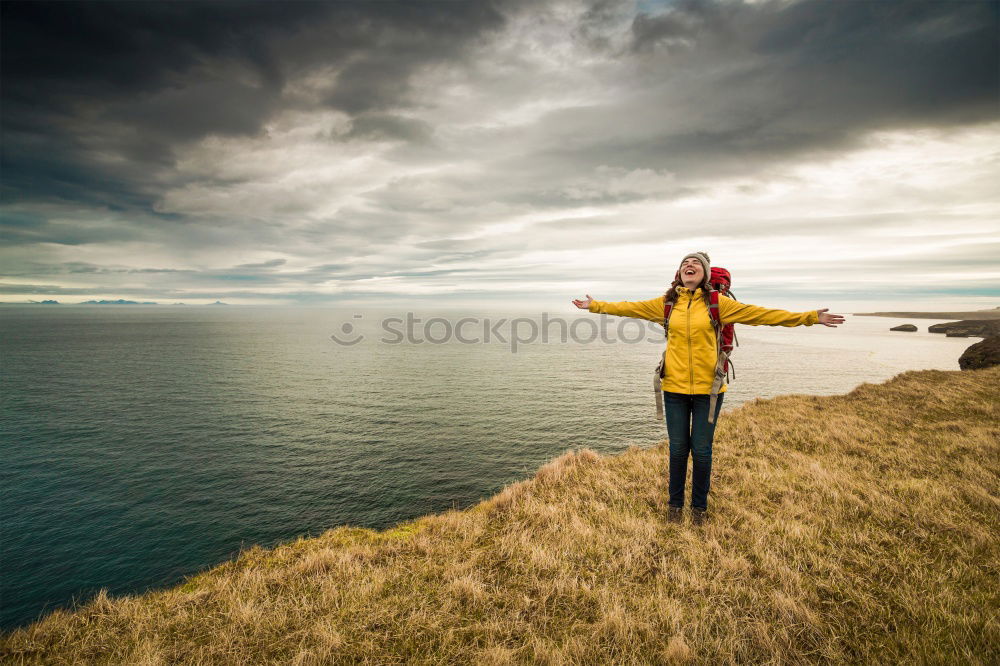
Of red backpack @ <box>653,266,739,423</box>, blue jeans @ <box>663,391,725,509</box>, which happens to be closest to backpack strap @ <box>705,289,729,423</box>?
red backpack @ <box>653,266,739,423</box>

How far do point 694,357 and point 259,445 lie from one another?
27.2 m

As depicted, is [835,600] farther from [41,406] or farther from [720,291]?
[41,406]

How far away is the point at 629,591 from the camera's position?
17.5 ft

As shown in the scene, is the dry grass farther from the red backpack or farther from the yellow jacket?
the yellow jacket

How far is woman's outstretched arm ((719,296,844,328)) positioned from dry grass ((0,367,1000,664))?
3338 mm

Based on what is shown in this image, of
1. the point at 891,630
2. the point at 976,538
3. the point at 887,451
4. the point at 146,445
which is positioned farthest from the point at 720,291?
the point at 146,445

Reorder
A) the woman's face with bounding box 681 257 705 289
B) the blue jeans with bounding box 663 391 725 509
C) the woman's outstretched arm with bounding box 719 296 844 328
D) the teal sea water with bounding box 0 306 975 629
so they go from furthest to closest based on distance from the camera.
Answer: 1. the teal sea water with bounding box 0 306 975 629
2. the blue jeans with bounding box 663 391 725 509
3. the woman's face with bounding box 681 257 705 289
4. the woman's outstretched arm with bounding box 719 296 844 328

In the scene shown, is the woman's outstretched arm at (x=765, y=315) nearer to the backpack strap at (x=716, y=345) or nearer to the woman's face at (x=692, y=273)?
the backpack strap at (x=716, y=345)

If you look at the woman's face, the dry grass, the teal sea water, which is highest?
the woman's face

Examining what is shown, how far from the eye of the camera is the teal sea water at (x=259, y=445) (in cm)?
1540

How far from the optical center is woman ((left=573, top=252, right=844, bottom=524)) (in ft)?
20.1

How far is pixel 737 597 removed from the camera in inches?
200

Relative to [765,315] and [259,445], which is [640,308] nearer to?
[765,315]

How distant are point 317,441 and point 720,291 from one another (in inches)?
1009
